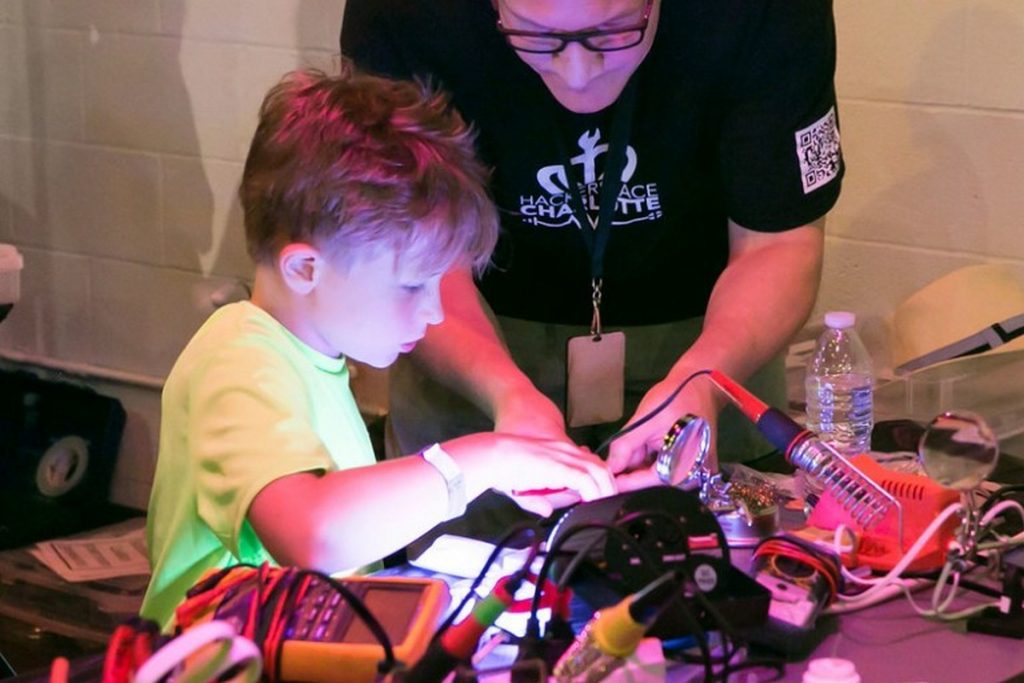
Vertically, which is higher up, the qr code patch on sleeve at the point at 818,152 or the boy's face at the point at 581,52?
the boy's face at the point at 581,52

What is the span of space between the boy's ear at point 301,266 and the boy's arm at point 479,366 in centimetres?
28

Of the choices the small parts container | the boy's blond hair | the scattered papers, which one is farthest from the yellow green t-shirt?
the scattered papers

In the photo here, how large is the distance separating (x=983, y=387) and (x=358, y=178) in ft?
4.01

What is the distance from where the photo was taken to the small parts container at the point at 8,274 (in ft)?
8.95

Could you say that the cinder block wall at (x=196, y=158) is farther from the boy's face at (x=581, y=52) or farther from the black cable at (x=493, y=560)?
the black cable at (x=493, y=560)

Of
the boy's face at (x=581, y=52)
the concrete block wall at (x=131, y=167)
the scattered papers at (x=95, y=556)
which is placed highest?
the boy's face at (x=581, y=52)

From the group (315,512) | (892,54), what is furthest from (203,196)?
(315,512)

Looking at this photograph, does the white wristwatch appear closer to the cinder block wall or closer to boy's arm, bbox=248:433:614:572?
boy's arm, bbox=248:433:614:572

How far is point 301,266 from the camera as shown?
151cm

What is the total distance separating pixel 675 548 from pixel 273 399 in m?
0.41

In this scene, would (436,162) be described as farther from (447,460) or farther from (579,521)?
(579,521)

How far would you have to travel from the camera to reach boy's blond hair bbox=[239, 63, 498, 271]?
1.49 meters

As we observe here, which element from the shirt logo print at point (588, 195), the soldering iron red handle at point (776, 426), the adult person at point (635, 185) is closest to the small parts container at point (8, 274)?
the adult person at point (635, 185)

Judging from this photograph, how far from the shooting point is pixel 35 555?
336 centimetres
